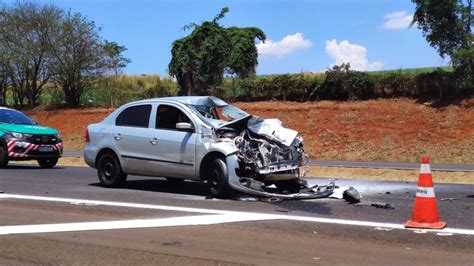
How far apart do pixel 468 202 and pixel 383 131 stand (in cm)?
1916

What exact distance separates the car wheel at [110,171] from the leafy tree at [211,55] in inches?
920

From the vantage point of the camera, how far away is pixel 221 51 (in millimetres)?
34906

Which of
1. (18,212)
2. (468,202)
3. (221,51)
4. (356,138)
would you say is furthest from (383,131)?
(18,212)

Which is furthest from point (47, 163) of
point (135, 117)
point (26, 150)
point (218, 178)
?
point (218, 178)

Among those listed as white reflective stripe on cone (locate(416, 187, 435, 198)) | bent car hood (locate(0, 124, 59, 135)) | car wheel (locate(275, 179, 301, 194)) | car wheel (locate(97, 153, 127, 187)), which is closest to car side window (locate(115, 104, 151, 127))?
car wheel (locate(97, 153, 127, 187))

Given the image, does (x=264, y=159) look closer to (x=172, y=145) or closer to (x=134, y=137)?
(x=172, y=145)

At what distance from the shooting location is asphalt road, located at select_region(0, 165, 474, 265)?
20.4 ft

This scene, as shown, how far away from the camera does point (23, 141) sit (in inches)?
663

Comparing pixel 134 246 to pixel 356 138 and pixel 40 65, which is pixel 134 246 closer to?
pixel 356 138

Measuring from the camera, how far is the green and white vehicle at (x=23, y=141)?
1675cm

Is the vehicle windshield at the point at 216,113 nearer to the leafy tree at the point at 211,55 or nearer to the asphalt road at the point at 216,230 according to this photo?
the asphalt road at the point at 216,230

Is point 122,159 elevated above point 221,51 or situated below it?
below

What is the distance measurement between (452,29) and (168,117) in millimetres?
22388

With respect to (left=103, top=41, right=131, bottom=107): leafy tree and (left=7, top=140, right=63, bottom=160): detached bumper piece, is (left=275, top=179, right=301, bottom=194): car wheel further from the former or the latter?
(left=103, top=41, right=131, bottom=107): leafy tree
